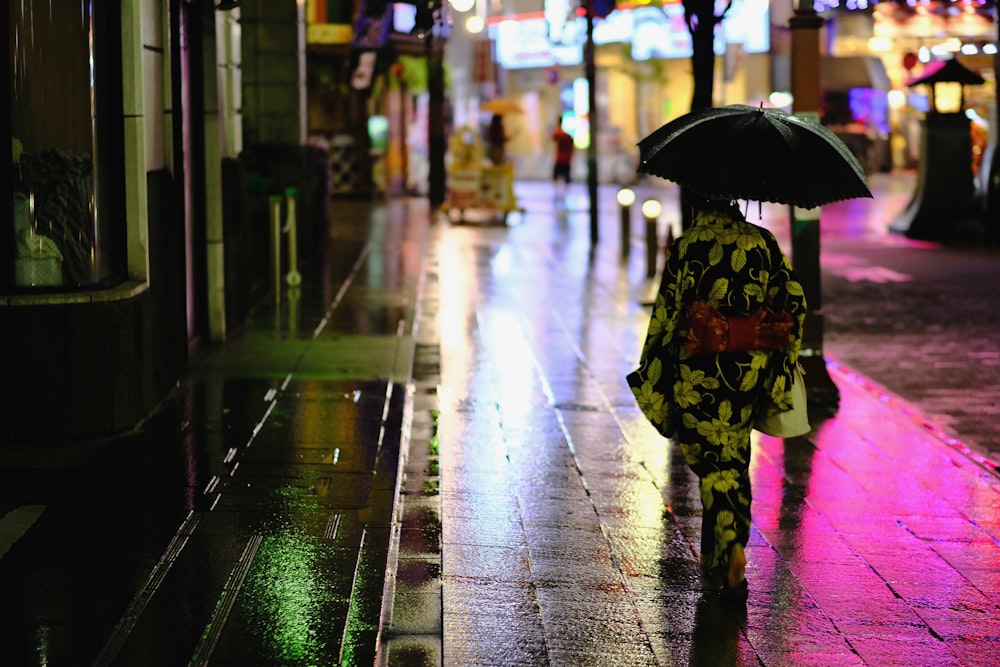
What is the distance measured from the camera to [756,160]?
604cm

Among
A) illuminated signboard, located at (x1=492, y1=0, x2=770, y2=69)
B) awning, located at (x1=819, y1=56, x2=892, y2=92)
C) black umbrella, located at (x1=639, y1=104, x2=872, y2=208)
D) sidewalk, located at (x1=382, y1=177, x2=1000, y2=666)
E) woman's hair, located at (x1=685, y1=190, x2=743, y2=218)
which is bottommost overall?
sidewalk, located at (x1=382, y1=177, x2=1000, y2=666)

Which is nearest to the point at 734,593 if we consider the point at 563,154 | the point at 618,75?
the point at 563,154

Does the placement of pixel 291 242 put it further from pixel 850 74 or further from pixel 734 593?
pixel 850 74

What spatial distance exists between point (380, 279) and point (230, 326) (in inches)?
201

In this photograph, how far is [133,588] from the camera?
19.3 feet

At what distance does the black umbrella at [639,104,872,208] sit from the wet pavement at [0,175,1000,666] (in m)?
1.67

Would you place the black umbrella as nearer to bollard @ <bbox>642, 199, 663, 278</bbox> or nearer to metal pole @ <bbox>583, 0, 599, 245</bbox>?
bollard @ <bbox>642, 199, 663, 278</bbox>

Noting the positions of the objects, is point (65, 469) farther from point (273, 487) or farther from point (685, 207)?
point (685, 207)

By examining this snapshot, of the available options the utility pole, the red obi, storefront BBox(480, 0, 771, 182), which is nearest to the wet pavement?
the red obi

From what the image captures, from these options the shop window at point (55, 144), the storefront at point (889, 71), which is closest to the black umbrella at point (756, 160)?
the shop window at point (55, 144)

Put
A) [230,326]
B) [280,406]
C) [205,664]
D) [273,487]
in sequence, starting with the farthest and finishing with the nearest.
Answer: [230,326] → [280,406] → [273,487] → [205,664]

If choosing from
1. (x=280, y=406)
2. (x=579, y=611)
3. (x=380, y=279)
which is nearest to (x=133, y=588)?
(x=579, y=611)

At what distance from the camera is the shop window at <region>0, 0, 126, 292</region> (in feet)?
27.3

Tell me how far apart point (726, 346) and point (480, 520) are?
174 centimetres
